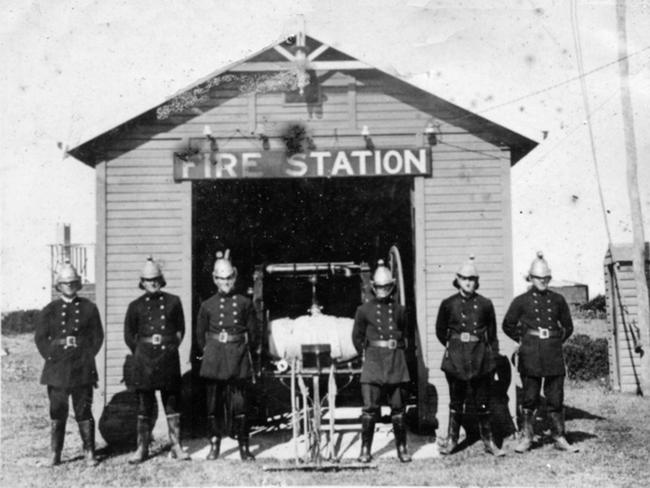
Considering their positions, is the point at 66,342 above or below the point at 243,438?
above

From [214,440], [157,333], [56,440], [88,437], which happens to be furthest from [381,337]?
[56,440]

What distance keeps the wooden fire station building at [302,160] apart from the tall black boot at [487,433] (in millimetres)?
971

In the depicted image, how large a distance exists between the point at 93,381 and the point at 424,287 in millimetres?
4140

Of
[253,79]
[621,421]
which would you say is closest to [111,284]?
[253,79]

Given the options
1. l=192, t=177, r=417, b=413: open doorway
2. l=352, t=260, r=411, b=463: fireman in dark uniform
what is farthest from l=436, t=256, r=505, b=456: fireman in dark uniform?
l=192, t=177, r=417, b=413: open doorway

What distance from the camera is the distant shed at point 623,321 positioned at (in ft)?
45.1

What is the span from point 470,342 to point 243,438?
2.72 metres

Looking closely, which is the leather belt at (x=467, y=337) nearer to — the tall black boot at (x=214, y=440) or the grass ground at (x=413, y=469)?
the grass ground at (x=413, y=469)

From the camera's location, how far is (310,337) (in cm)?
846

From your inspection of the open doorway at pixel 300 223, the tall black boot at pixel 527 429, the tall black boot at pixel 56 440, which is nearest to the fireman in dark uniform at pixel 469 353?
the tall black boot at pixel 527 429

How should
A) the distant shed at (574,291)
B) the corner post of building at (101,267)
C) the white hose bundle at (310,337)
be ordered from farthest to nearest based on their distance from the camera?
1. the distant shed at (574,291)
2. the corner post of building at (101,267)
3. the white hose bundle at (310,337)

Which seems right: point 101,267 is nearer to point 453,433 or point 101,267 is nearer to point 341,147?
point 341,147

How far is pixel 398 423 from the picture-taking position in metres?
7.88

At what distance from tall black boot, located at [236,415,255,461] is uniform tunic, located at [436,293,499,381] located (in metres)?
2.32
